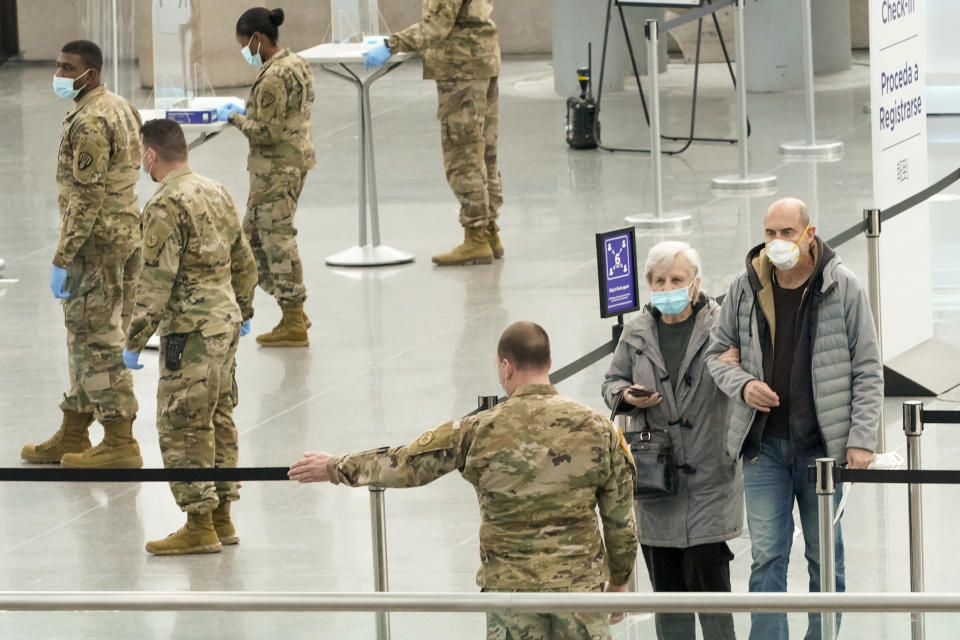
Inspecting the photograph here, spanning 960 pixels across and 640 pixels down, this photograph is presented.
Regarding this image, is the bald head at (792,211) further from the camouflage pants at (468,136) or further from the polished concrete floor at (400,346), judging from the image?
the camouflage pants at (468,136)

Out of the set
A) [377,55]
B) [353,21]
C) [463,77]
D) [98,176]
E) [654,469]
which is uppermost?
[353,21]

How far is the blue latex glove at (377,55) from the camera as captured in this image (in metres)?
11.2

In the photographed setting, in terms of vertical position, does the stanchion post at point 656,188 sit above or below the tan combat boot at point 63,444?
above

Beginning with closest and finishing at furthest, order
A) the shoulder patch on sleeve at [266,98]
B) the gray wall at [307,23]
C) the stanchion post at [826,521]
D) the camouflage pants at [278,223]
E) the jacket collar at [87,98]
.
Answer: the stanchion post at [826,521]
the jacket collar at [87,98]
the shoulder patch on sleeve at [266,98]
the camouflage pants at [278,223]
the gray wall at [307,23]

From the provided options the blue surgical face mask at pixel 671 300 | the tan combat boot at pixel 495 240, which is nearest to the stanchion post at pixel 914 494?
the blue surgical face mask at pixel 671 300

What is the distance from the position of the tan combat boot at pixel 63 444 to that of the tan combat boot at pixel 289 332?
2073mm

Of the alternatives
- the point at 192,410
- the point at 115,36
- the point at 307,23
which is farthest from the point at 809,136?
the point at 307,23

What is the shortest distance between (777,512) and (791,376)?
0.44 m

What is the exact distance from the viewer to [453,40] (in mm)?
11234

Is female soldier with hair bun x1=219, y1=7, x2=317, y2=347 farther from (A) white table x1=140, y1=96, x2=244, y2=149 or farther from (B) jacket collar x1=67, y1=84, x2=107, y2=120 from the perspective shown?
(B) jacket collar x1=67, y1=84, x2=107, y2=120

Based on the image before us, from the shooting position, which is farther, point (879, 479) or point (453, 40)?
point (453, 40)

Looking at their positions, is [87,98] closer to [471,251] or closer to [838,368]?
[838,368]

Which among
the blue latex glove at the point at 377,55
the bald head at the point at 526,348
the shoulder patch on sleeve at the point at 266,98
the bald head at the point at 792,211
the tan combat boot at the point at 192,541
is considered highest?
the blue latex glove at the point at 377,55

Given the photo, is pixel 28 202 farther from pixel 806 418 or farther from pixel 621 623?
pixel 621 623
